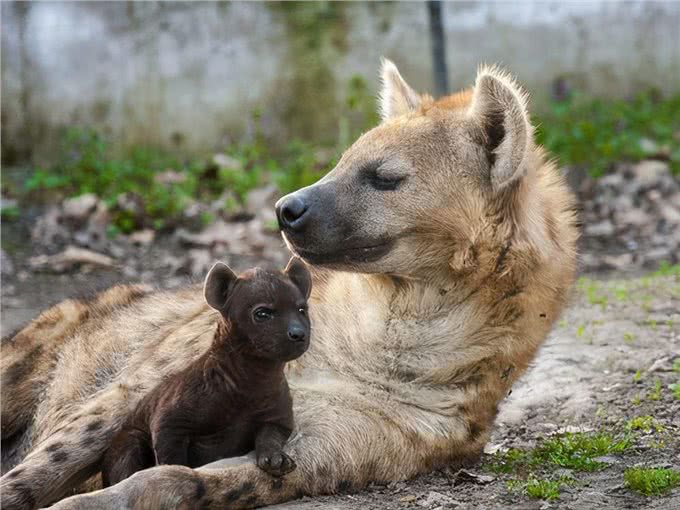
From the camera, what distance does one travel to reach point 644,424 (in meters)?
3.68

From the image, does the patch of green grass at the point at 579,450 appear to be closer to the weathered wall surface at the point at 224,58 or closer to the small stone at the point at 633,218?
the small stone at the point at 633,218

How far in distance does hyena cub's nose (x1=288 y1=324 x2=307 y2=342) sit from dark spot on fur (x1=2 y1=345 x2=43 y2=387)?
1547 millimetres

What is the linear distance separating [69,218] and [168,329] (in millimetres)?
3775

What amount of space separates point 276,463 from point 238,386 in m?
0.25

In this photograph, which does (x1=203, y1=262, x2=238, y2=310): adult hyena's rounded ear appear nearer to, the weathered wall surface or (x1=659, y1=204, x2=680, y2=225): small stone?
(x1=659, y1=204, x2=680, y2=225): small stone

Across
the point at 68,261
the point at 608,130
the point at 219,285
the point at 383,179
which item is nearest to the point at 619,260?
the point at 608,130

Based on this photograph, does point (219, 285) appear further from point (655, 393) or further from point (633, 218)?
point (633, 218)

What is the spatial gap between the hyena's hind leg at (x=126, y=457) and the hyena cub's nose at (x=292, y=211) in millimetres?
764

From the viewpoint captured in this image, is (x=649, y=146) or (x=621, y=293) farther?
(x=649, y=146)

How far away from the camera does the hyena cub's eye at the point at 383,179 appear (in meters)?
3.32

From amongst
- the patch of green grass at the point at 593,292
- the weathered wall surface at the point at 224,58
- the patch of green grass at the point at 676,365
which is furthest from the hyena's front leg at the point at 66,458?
the weathered wall surface at the point at 224,58

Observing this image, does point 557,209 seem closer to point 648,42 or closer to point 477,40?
point 477,40

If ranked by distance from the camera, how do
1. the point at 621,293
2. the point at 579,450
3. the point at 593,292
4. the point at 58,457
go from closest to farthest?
the point at 58,457 → the point at 579,450 → the point at 621,293 → the point at 593,292

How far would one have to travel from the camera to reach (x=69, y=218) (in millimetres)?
7305
